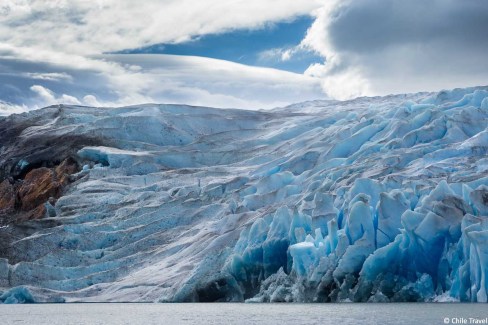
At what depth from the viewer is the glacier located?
3247cm

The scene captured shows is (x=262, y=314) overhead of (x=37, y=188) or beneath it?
beneath

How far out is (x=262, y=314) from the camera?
3231 cm

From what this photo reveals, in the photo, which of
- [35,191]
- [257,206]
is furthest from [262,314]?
[35,191]

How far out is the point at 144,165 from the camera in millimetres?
58438

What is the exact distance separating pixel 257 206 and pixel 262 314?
1303 centimetres

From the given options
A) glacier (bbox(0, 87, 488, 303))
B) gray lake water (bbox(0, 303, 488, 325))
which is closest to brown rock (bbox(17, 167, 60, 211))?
glacier (bbox(0, 87, 488, 303))

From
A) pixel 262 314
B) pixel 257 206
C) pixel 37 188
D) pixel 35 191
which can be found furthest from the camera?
pixel 37 188

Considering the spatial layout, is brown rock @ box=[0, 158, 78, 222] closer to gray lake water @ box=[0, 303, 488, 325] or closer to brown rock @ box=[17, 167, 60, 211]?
brown rock @ box=[17, 167, 60, 211]

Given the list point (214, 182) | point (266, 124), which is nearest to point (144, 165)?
point (214, 182)

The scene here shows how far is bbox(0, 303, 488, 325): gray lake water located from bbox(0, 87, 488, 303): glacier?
0.90m

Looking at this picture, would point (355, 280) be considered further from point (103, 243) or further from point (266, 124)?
point (266, 124)

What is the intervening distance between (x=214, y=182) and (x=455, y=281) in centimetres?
2440

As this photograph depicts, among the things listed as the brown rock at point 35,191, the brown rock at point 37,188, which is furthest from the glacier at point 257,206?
the brown rock at point 37,188

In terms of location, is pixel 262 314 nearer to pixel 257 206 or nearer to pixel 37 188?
pixel 257 206
